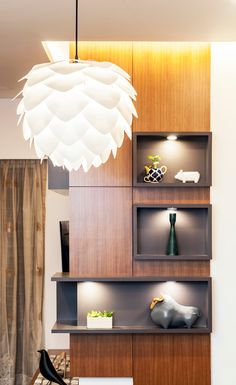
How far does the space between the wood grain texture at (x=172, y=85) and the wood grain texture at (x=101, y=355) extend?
4.35 ft

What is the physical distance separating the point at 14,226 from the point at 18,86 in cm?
136

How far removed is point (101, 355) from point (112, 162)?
1196 millimetres

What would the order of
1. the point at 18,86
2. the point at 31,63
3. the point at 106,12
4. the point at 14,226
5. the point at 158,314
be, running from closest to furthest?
the point at 106,12
the point at 158,314
the point at 31,63
the point at 18,86
the point at 14,226

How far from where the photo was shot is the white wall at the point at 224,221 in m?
3.20

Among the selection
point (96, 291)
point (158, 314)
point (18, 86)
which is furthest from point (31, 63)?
point (158, 314)

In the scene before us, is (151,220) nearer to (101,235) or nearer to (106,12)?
(101,235)

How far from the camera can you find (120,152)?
3258 mm

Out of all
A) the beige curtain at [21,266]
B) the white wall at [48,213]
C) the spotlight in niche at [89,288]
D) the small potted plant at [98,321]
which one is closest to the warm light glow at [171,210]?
the spotlight in niche at [89,288]

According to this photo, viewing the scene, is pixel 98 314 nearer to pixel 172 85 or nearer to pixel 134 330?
pixel 134 330

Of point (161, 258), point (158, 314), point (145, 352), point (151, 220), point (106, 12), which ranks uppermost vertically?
point (106, 12)

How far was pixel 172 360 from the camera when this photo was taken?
3244mm

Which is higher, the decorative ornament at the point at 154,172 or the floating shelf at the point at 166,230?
the decorative ornament at the point at 154,172

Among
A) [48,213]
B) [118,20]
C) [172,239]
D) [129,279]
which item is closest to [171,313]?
[129,279]

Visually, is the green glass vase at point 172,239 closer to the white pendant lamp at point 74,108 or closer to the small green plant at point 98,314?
the small green plant at point 98,314
